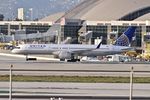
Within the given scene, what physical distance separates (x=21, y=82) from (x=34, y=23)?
158632 millimetres

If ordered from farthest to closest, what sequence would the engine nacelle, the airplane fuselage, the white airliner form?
the airplane fuselage → the white airliner → the engine nacelle

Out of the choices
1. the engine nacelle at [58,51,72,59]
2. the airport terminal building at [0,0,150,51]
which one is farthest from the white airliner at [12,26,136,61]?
the airport terminal building at [0,0,150,51]

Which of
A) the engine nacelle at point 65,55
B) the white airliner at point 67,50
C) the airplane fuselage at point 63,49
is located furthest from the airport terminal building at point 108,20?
the engine nacelle at point 65,55

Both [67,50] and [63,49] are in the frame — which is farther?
[63,49]

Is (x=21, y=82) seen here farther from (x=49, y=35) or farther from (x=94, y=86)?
(x=49, y=35)

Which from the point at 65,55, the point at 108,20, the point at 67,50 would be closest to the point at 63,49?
the point at 67,50

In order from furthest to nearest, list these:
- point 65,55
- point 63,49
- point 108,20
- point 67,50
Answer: point 108,20 → point 63,49 → point 67,50 → point 65,55

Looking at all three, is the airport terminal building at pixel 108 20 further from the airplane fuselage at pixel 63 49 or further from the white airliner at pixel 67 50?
the airplane fuselage at pixel 63 49

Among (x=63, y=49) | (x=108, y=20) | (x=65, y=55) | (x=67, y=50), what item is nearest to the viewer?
(x=65, y=55)

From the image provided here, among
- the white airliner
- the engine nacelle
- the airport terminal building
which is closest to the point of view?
the engine nacelle

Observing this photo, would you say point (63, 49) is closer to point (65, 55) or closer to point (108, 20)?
point (65, 55)

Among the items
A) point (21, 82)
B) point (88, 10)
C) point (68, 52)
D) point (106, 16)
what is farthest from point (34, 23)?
point (21, 82)

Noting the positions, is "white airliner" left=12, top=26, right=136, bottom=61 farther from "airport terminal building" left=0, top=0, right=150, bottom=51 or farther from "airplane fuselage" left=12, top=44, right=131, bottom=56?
"airport terminal building" left=0, top=0, right=150, bottom=51

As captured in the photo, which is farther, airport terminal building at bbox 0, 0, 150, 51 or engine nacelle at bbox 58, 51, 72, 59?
airport terminal building at bbox 0, 0, 150, 51
